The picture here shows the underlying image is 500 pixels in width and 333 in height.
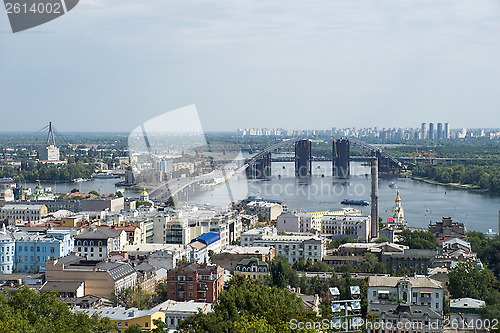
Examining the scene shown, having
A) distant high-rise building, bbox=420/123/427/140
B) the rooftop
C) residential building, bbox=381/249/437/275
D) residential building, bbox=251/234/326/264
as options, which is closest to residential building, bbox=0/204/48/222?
residential building, bbox=251/234/326/264

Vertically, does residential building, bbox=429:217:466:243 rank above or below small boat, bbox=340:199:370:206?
above

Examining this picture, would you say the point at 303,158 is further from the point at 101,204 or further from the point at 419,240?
the point at 419,240

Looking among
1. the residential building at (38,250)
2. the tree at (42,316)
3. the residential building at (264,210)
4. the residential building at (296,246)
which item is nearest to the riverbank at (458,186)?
the residential building at (264,210)

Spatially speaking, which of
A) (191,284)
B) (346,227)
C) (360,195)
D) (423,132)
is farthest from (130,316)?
(423,132)

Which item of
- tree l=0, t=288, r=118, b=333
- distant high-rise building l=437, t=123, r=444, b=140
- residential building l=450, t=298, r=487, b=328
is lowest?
residential building l=450, t=298, r=487, b=328

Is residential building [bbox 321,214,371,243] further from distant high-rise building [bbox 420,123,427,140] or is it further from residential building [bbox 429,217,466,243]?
distant high-rise building [bbox 420,123,427,140]

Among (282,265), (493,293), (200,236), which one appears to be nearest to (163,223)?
(200,236)
